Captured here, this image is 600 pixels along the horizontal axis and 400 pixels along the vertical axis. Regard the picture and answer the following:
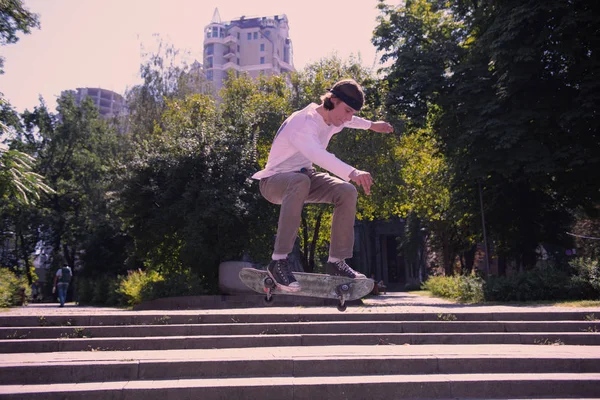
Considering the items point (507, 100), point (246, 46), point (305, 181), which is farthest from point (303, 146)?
point (246, 46)

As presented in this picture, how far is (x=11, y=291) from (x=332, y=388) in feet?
59.5

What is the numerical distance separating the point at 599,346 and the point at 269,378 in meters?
5.34

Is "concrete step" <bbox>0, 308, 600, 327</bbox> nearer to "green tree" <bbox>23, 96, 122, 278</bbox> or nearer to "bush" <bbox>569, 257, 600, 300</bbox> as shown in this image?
"bush" <bbox>569, 257, 600, 300</bbox>

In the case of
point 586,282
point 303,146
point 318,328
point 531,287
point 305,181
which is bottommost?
point 318,328

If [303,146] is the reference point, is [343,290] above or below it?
below

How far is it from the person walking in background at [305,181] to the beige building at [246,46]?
10465 cm

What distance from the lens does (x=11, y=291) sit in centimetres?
1972

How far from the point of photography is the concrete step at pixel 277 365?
6.32m

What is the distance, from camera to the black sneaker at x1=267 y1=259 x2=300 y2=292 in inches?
213

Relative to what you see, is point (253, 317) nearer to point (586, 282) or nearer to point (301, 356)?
point (301, 356)

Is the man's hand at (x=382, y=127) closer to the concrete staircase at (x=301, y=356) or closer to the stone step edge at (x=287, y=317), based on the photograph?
the concrete staircase at (x=301, y=356)

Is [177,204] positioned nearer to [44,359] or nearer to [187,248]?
[187,248]

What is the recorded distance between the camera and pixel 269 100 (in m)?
26.3

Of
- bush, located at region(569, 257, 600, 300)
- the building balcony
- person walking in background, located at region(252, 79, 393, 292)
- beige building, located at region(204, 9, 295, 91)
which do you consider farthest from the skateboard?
the building balcony
